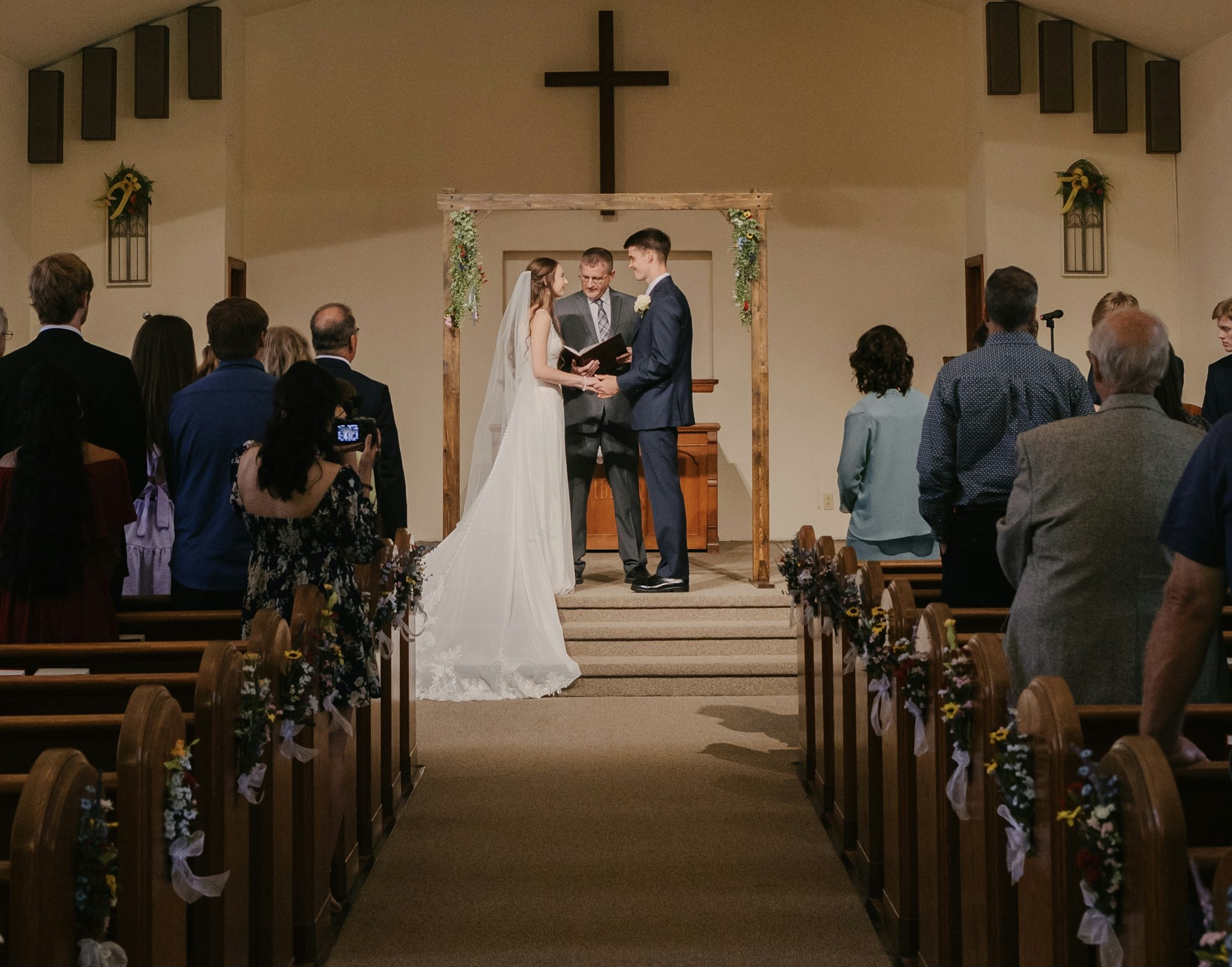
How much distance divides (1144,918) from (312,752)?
6.41 feet

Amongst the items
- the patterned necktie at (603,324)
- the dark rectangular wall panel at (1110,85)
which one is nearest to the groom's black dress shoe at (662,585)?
the patterned necktie at (603,324)

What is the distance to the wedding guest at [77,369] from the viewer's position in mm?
3725

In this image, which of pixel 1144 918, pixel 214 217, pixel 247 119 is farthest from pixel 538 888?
pixel 247 119

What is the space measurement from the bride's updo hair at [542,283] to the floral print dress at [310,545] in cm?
337

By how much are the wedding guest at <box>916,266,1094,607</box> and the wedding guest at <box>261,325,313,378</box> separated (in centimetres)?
206

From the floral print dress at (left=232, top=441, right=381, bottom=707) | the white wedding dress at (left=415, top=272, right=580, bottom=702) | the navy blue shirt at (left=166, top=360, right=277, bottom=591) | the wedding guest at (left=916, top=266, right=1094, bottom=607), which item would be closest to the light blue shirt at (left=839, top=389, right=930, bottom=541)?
the wedding guest at (left=916, top=266, right=1094, bottom=607)

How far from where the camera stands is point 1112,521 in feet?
8.60

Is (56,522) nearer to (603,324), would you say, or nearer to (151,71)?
(603,324)

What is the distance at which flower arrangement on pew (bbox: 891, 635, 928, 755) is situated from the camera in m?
2.92

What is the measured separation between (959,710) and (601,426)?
4.62 metres

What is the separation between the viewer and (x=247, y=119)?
33.5 ft

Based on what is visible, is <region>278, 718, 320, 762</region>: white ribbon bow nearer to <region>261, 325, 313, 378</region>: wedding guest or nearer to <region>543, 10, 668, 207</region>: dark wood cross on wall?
<region>261, 325, 313, 378</region>: wedding guest

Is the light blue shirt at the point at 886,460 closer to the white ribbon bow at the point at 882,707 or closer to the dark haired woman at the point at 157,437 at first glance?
the white ribbon bow at the point at 882,707

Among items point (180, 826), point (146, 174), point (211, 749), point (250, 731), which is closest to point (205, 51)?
point (146, 174)
